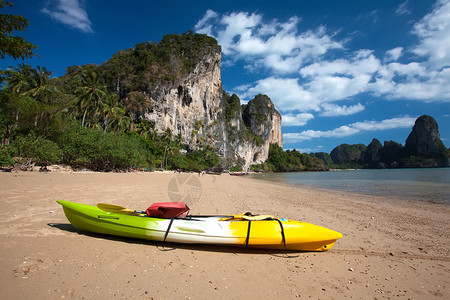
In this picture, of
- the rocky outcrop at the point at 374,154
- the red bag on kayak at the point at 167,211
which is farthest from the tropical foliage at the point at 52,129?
the rocky outcrop at the point at 374,154

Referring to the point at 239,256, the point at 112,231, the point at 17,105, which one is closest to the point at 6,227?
the point at 112,231

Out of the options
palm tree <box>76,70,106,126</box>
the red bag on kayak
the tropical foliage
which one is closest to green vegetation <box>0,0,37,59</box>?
the red bag on kayak

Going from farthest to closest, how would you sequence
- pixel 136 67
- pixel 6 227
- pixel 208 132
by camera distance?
1. pixel 208 132
2. pixel 136 67
3. pixel 6 227

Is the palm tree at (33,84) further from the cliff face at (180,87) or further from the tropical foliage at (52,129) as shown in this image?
the cliff face at (180,87)

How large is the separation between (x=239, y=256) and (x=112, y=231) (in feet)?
7.96

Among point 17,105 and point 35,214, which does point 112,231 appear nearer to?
point 35,214

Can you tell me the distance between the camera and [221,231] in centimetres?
370

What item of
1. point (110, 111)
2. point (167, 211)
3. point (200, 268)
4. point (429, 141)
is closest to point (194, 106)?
point (110, 111)

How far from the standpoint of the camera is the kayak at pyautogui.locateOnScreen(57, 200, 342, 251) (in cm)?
367

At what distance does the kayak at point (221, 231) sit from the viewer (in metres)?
3.67

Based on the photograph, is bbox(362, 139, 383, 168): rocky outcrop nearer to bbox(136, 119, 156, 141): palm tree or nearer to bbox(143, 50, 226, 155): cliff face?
bbox(143, 50, 226, 155): cliff face

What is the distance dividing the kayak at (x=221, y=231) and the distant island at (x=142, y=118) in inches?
354

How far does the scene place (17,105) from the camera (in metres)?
18.3

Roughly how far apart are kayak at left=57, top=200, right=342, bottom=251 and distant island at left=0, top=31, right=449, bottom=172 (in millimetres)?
8998
